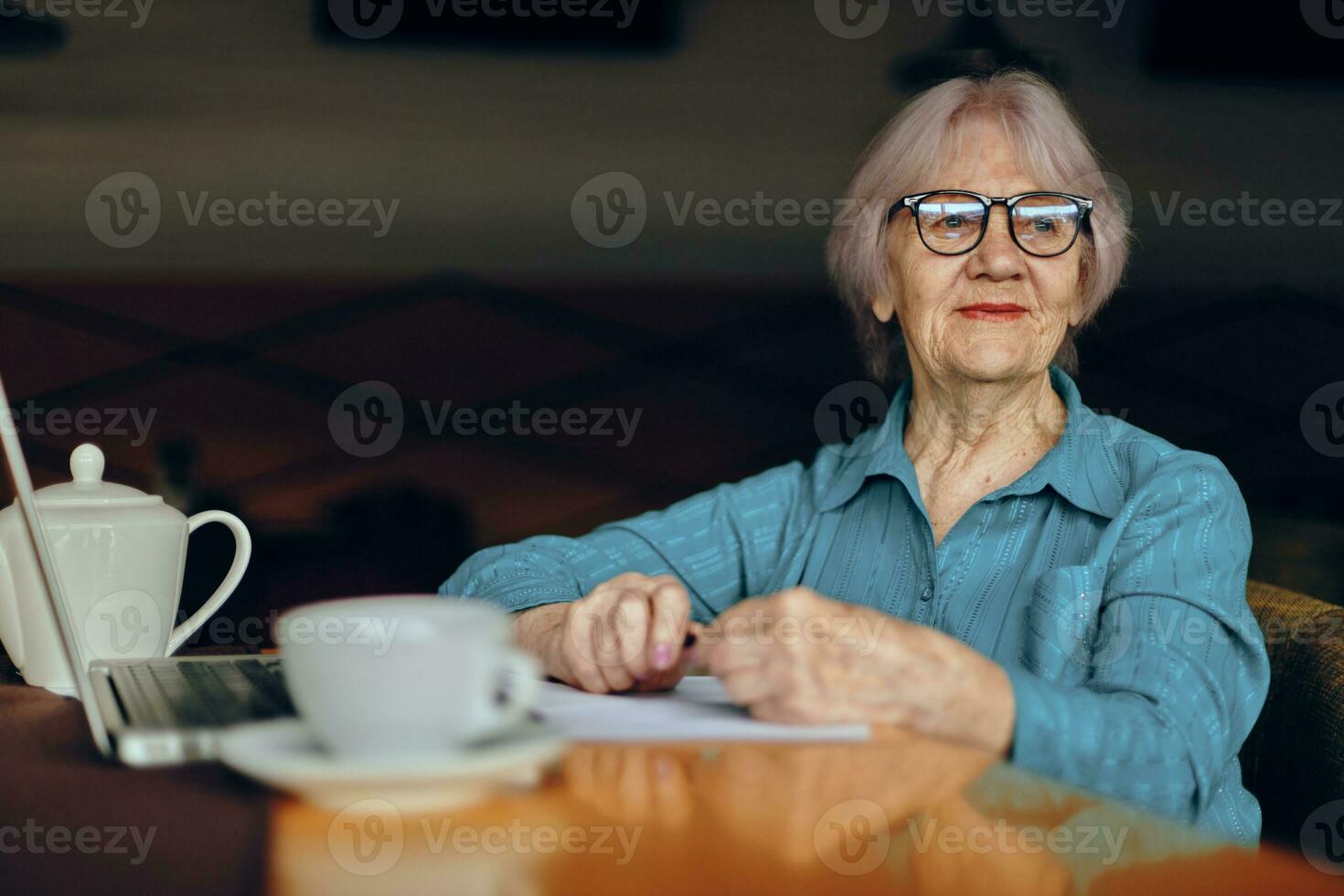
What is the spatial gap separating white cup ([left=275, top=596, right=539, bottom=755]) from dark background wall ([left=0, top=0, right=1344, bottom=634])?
2390 mm

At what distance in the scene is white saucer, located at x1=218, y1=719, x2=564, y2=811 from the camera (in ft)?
1.94

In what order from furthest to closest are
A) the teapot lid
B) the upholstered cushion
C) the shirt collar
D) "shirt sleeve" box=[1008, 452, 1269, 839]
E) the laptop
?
the shirt collar < the upholstered cushion < the teapot lid < "shirt sleeve" box=[1008, 452, 1269, 839] < the laptop

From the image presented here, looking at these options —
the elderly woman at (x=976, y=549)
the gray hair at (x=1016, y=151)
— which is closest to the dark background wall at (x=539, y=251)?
the elderly woman at (x=976, y=549)

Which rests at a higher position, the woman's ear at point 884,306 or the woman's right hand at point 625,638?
the woman's ear at point 884,306

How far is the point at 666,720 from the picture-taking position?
828 mm

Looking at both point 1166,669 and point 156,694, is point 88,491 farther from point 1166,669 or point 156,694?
point 1166,669

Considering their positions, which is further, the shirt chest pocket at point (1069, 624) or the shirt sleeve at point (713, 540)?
the shirt sleeve at point (713, 540)

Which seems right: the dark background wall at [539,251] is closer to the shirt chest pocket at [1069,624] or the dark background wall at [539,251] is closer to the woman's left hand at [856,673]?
the shirt chest pocket at [1069,624]

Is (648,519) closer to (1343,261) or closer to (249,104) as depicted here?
(249,104)

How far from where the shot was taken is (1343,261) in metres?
2.99

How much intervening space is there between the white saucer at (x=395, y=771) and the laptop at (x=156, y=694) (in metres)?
0.04

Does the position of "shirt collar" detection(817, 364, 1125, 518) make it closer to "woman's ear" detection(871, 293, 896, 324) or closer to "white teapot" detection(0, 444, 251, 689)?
"woman's ear" detection(871, 293, 896, 324)

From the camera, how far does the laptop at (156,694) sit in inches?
26.6

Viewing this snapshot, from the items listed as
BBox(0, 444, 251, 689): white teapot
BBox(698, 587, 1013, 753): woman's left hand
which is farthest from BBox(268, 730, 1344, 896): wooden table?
BBox(0, 444, 251, 689): white teapot
